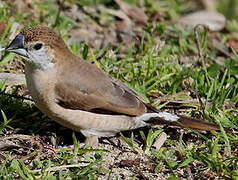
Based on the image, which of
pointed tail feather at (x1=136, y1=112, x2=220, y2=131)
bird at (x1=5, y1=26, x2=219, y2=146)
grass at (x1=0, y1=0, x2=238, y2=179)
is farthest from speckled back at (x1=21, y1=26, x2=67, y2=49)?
pointed tail feather at (x1=136, y1=112, x2=220, y2=131)

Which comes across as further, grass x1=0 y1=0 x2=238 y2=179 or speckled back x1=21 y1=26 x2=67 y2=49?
speckled back x1=21 y1=26 x2=67 y2=49

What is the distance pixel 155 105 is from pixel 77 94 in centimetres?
119

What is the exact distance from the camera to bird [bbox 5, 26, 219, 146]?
16.2 ft

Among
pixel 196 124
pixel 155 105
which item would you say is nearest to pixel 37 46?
pixel 155 105

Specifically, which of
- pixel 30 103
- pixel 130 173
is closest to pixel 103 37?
pixel 30 103

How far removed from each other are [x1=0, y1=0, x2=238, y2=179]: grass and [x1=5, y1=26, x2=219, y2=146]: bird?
0.62ft

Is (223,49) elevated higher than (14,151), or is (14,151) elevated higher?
(223,49)

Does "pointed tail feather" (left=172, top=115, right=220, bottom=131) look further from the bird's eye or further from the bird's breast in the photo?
the bird's eye

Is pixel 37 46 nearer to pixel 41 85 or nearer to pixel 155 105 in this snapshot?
pixel 41 85

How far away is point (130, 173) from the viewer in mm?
4781

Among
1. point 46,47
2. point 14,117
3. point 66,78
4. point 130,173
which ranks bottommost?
point 130,173

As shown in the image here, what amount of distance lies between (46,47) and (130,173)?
1.56 metres

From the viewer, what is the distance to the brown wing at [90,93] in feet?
16.6

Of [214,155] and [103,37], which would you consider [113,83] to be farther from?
[103,37]
